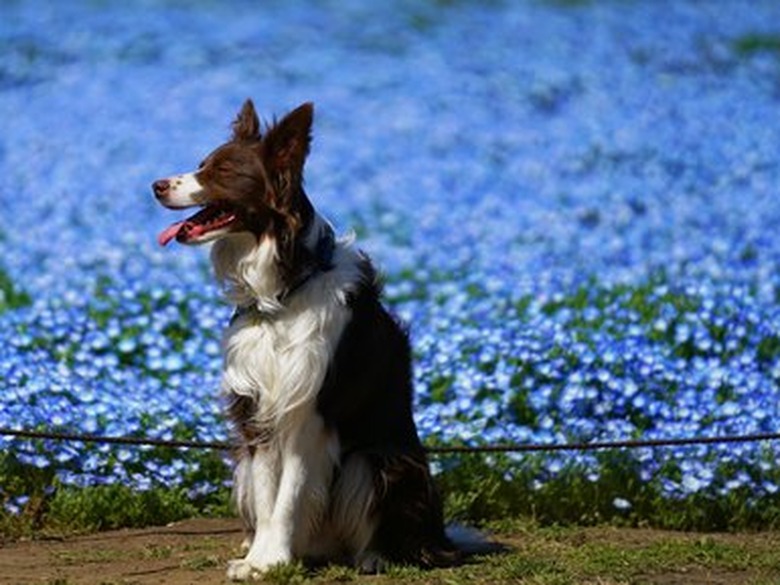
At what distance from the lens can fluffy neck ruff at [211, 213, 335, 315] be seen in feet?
19.6

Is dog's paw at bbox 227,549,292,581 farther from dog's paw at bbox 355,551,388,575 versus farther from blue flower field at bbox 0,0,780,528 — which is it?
blue flower field at bbox 0,0,780,528

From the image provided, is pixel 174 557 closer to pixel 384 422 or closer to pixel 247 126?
pixel 384 422

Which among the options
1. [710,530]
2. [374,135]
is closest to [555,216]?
[374,135]

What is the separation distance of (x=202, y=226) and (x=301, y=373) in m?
0.60

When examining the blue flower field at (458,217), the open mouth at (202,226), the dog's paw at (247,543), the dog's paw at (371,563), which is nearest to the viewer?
the open mouth at (202,226)

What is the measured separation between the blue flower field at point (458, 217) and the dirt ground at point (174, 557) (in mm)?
345

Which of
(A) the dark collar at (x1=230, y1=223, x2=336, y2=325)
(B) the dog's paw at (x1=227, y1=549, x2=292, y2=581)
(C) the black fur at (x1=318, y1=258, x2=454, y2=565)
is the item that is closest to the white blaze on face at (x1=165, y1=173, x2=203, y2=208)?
(A) the dark collar at (x1=230, y1=223, x2=336, y2=325)

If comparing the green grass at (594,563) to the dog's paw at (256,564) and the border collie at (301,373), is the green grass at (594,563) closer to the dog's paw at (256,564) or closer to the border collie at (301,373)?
the dog's paw at (256,564)

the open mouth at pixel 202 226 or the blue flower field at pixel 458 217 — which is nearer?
the open mouth at pixel 202 226

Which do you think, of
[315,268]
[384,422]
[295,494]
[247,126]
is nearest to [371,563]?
[295,494]

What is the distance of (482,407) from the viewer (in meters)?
8.46

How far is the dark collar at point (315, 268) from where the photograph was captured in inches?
238

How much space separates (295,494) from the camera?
6.13 meters

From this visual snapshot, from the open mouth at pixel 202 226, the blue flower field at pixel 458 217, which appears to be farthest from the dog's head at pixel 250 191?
the blue flower field at pixel 458 217
